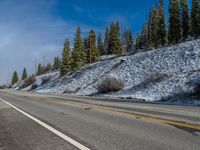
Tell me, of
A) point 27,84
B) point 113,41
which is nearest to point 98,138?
point 113,41

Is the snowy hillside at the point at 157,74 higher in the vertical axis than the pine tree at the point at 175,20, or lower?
lower

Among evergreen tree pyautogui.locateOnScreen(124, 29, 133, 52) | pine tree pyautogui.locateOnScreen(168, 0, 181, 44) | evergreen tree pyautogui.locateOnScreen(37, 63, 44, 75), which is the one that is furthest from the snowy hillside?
evergreen tree pyautogui.locateOnScreen(37, 63, 44, 75)

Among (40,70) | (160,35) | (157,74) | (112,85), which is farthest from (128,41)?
(157,74)

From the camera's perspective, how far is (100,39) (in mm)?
104188

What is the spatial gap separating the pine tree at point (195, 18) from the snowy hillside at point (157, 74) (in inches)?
782

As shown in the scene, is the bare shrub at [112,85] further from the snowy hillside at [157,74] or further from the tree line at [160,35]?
the tree line at [160,35]

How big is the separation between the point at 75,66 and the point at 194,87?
46533 millimetres

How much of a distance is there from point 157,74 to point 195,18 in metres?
32.5

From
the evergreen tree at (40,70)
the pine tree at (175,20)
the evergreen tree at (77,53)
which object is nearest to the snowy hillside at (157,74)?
the evergreen tree at (77,53)

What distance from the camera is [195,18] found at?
186ft

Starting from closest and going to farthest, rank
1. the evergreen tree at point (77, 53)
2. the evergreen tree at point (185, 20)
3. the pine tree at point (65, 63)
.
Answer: the evergreen tree at point (185, 20) < the evergreen tree at point (77, 53) < the pine tree at point (65, 63)

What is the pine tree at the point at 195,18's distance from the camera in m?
56.2

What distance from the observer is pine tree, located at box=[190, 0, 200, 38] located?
56219 mm

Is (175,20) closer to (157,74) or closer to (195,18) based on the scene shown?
(195,18)
